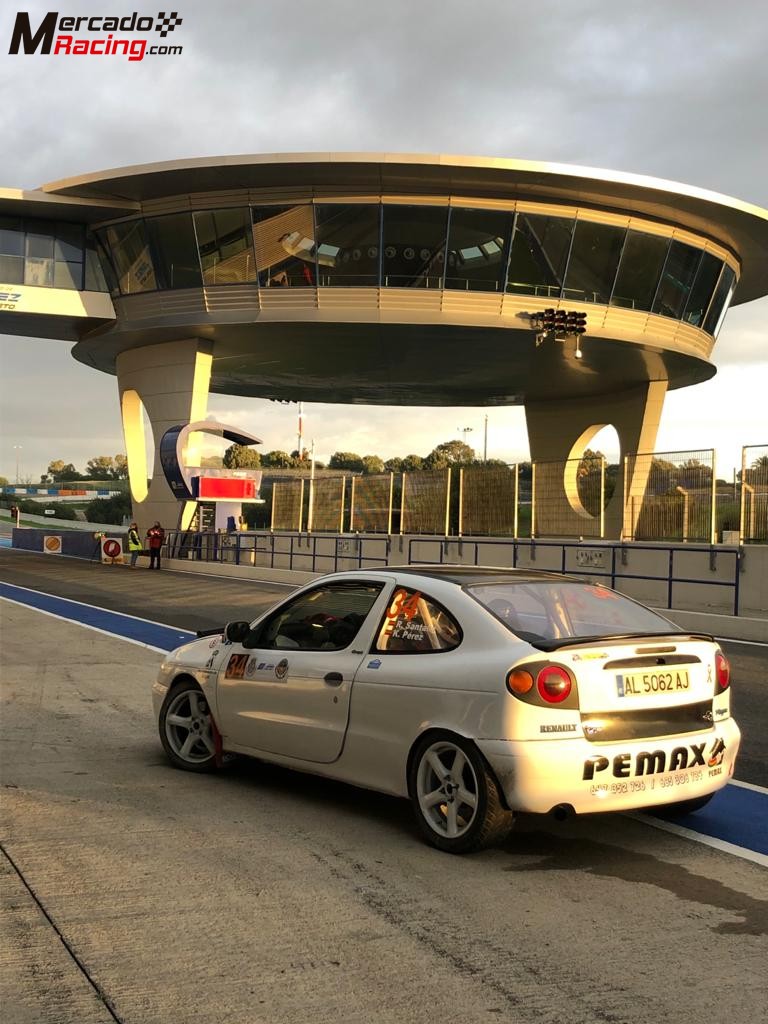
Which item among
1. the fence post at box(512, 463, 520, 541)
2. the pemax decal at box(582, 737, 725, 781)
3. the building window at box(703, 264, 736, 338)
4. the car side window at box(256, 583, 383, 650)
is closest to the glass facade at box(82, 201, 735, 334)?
the building window at box(703, 264, 736, 338)

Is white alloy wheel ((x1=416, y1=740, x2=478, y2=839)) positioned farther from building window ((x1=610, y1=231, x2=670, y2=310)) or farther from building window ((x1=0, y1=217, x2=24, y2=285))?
building window ((x1=0, y1=217, x2=24, y2=285))

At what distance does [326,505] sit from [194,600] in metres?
11.2

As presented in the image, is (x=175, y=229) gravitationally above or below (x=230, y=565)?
above

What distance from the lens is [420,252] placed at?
35.5 meters

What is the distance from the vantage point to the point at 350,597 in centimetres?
640

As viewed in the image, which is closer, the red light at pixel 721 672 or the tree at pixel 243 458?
the red light at pixel 721 672

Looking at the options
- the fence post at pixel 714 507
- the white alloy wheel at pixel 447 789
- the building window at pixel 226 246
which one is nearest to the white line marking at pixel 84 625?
the white alloy wheel at pixel 447 789

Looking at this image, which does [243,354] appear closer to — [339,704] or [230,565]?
[230,565]

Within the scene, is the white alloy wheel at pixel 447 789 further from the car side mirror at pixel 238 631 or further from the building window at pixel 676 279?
the building window at pixel 676 279

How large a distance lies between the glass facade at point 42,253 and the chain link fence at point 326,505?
13.4 metres

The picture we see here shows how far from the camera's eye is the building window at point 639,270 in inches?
1435

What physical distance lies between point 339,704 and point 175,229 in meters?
33.8

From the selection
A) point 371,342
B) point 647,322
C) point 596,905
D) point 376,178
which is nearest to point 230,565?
point 371,342

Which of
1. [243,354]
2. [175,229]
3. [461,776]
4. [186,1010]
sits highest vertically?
[175,229]
